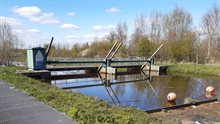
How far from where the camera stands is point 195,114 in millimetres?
8836

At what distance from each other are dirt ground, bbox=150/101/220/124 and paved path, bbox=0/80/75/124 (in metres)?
3.38

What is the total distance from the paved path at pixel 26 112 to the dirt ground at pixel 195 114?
3379 mm

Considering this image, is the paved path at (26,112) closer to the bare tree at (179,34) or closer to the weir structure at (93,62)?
the weir structure at (93,62)

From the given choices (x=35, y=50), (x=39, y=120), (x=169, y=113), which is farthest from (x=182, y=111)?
(x=35, y=50)

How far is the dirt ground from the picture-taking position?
315 inches

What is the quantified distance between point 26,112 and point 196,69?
24523 millimetres

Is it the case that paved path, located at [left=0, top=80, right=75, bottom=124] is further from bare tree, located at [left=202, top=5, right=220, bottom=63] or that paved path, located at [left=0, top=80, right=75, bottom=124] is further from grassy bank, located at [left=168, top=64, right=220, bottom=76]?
bare tree, located at [left=202, top=5, right=220, bottom=63]

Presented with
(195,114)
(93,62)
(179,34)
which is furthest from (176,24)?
(195,114)

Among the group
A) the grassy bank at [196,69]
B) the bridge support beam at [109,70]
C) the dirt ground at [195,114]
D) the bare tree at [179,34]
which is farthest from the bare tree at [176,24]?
the dirt ground at [195,114]

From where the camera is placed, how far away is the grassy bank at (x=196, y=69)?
26.5 meters

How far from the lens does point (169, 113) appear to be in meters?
8.87

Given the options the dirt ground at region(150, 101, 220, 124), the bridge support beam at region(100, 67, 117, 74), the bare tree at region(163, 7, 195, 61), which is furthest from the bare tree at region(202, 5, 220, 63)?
the dirt ground at region(150, 101, 220, 124)

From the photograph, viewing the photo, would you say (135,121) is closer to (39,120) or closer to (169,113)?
(39,120)

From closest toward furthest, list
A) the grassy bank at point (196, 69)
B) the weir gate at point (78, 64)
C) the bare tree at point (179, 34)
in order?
the weir gate at point (78, 64) → the grassy bank at point (196, 69) → the bare tree at point (179, 34)
